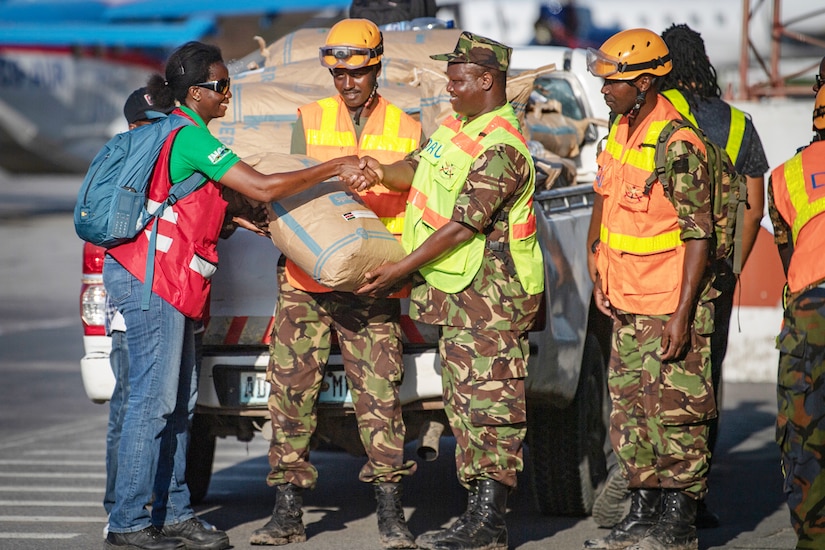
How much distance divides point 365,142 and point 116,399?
61.1 inches

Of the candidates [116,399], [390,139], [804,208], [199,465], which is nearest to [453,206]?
[390,139]

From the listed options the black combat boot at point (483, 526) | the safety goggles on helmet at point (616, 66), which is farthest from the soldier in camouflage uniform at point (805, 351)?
the black combat boot at point (483, 526)

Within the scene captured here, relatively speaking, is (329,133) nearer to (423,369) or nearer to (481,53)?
(481,53)

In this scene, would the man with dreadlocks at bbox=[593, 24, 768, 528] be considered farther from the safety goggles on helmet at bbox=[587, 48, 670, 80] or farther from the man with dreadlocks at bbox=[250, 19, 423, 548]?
the man with dreadlocks at bbox=[250, 19, 423, 548]

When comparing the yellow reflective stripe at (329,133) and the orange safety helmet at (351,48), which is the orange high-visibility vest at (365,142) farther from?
the orange safety helmet at (351,48)

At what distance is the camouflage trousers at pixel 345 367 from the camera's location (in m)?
5.04

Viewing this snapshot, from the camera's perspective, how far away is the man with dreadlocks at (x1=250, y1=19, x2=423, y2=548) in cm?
505

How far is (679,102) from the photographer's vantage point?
5301 mm

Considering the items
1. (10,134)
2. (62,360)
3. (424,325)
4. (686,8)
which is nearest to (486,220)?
(424,325)

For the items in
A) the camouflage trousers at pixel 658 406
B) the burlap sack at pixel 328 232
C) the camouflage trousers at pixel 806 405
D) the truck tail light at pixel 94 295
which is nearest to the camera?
the camouflage trousers at pixel 806 405

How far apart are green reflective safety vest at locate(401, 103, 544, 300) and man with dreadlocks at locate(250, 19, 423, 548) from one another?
0.77 ft

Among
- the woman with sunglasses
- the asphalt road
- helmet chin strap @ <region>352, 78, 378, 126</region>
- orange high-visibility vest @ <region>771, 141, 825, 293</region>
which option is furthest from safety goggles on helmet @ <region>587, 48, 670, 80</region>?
the asphalt road

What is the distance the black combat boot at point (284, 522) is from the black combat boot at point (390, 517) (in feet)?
1.19

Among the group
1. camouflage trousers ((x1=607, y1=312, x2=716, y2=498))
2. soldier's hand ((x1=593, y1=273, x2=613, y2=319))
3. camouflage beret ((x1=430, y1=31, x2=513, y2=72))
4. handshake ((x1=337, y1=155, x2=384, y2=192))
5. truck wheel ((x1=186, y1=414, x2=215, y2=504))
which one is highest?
camouflage beret ((x1=430, y1=31, x2=513, y2=72))
